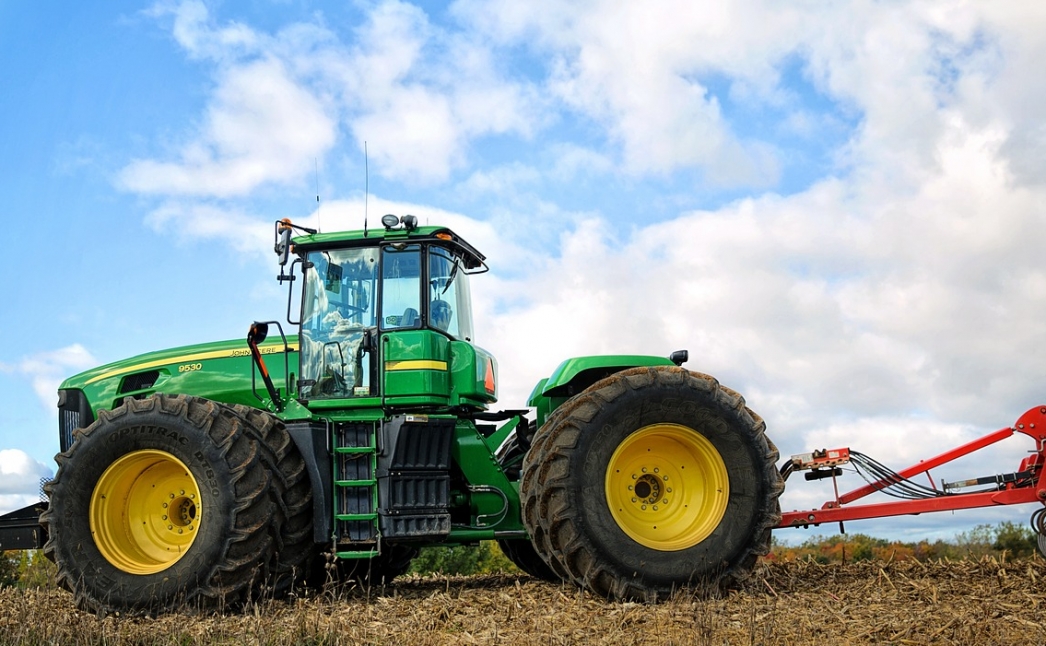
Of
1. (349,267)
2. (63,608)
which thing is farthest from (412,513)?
(63,608)

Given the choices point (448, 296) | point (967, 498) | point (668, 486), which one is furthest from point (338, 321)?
point (967, 498)

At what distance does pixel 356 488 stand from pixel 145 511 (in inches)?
74.0

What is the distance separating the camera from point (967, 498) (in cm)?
877

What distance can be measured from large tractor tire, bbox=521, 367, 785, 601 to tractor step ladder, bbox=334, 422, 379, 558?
138 cm

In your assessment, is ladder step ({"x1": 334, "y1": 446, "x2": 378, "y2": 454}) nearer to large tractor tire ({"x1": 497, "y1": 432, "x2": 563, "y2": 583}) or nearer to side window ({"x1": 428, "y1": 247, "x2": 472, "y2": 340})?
side window ({"x1": 428, "y1": 247, "x2": 472, "y2": 340})

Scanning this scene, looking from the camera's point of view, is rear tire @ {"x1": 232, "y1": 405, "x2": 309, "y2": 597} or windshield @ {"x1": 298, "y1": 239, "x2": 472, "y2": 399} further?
windshield @ {"x1": 298, "y1": 239, "x2": 472, "y2": 399}

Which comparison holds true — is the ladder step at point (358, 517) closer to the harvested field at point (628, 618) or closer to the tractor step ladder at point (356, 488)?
the tractor step ladder at point (356, 488)

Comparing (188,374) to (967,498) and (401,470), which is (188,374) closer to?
(401,470)

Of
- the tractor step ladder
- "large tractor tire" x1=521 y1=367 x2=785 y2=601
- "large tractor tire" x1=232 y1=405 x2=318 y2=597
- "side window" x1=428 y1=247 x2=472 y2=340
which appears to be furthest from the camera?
"side window" x1=428 y1=247 x2=472 y2=340

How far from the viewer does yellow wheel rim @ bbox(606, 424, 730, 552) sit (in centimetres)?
812

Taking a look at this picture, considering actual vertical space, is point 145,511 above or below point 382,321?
below

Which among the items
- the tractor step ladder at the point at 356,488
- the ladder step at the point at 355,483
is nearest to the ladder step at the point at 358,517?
the tractor step ladder at the point at 356,488

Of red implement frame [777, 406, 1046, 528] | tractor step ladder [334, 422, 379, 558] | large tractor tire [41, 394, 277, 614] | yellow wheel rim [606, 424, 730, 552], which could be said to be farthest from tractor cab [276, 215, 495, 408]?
red implement frame [777, 406, 1046, 528]

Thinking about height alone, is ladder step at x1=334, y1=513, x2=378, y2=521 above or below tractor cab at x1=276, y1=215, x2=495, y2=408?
below
